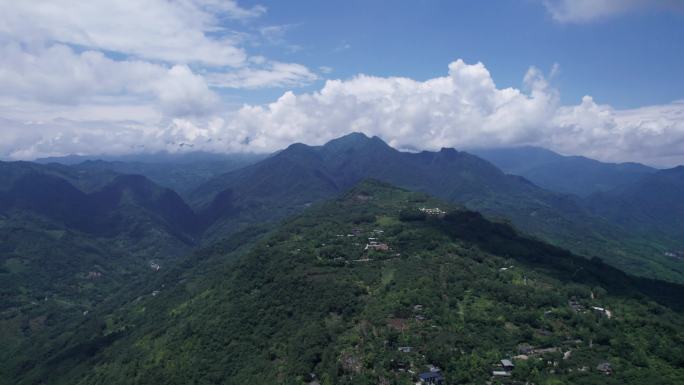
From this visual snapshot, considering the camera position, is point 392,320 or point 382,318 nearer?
point 382,318

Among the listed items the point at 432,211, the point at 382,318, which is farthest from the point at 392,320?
the point at 432,211

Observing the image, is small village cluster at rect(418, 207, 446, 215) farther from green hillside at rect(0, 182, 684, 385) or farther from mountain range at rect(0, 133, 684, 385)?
green hillside at rect(0, 182, 684, 385)

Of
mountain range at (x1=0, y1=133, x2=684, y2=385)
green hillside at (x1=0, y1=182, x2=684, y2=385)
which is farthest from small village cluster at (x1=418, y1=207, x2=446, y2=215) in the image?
green hillside at (x1=0, y1=182, x2=684, y2=385)

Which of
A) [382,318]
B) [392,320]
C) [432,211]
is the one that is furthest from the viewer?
[432,211]

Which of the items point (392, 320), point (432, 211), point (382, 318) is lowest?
point (392, 320)

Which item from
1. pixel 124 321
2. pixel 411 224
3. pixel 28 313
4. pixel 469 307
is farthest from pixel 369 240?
pixel 28 313

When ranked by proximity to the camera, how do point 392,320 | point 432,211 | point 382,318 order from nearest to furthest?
point 382,318 → point 392,320 → point 432,211

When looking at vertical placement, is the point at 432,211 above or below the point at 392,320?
above

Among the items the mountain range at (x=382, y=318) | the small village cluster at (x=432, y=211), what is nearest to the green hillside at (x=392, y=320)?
the mountain range at (x=382, y=318)

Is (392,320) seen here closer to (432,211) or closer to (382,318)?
(382,318)
